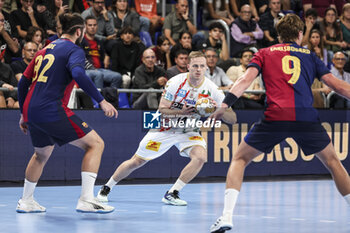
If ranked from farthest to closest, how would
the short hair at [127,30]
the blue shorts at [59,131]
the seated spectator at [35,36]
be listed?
1. the short hair at [127,30]
2. the seated spectator at [35,36]
3. the blue shorts at [59,131]

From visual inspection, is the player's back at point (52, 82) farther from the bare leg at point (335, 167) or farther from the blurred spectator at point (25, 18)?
the blurred spectator at point (25, 18)

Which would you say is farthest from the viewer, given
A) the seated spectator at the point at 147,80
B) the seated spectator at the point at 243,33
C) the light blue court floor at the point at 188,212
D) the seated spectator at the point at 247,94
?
the seated spectator at the point at 243,33

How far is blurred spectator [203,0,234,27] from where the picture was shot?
1694cm

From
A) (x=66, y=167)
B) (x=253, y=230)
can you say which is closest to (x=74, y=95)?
(x=66, y=167)

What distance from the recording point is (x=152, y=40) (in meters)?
15.8

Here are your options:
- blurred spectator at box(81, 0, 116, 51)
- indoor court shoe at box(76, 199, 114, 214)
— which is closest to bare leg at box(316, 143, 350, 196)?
indoor court shoe at box(76, 199, 114, 214)

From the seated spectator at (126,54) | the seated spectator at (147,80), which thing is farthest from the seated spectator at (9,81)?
the seated spectator at (126,54)

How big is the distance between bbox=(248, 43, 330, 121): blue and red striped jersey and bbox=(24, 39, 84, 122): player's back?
2.22 meters

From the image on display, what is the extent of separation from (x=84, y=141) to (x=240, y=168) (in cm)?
216

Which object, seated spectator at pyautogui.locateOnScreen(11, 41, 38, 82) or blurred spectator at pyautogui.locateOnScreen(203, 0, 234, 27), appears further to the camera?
blurred spectator at pyautogui.locateOnScreen(203, 0, 234, 27)

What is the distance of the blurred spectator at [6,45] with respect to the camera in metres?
12.5

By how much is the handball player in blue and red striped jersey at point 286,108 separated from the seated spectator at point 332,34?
32.4 ft

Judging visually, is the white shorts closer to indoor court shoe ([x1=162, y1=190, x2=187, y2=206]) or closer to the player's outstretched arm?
indoor court shoe ([x1=162, y1=190, x2=187, y2=206])

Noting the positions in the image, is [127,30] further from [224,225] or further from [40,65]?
[224,225]
